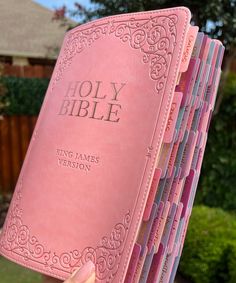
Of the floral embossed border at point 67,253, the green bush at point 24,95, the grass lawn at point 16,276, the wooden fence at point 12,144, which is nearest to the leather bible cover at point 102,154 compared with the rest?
the floral embossed border at point 67,253

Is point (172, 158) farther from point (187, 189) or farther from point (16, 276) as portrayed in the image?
point (16, 276)

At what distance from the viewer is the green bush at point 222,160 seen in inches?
150

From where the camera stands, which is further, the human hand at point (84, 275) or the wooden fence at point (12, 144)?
the wooden fence at point (12, 144)

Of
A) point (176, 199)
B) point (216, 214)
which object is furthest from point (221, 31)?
point (176, 199)

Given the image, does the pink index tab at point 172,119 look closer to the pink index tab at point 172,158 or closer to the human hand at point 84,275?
the pink index tab at point 172,158

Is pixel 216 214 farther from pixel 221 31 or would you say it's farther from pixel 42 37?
pixel 42 37

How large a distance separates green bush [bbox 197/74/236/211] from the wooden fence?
84.0 inches

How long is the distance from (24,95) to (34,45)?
129cm

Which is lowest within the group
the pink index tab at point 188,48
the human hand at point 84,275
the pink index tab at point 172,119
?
the human hand at point 84,275

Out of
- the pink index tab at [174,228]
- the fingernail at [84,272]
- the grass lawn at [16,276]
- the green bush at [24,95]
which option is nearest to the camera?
the fingernail at [84,272]

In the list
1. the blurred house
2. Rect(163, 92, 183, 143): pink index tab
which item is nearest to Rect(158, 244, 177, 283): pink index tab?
Rect(163, 92, 183, 143): pink index tab

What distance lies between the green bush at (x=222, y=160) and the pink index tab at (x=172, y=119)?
3122 mm

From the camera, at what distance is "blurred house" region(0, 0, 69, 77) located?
111 inches

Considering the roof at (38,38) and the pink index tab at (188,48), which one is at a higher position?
the roof at (38,38)
